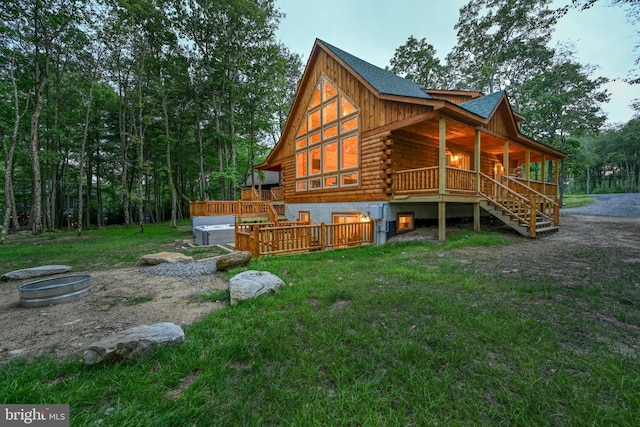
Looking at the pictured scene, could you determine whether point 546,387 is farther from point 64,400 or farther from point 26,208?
point 26,208

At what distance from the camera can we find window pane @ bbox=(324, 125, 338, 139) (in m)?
11.8

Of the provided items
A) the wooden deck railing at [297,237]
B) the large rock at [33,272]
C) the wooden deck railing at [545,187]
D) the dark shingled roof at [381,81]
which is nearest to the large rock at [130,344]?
the wooden deck railing at [297,237]

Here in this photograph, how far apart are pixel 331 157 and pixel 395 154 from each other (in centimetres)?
318

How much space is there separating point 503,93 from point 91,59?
75.5ft

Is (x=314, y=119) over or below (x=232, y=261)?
over

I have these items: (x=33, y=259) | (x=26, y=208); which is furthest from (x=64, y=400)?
(x=26, y=208)

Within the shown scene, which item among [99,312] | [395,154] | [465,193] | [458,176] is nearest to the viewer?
[99,312]

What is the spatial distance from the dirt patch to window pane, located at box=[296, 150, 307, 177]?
367 inches

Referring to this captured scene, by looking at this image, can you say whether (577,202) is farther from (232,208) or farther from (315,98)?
(232,208)

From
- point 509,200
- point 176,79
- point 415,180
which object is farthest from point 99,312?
point 176,79

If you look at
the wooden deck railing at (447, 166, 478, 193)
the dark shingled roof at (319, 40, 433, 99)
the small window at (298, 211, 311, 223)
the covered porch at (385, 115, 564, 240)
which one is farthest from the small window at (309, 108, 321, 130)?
the wooden deck railing at (447, 166, 478, 193)

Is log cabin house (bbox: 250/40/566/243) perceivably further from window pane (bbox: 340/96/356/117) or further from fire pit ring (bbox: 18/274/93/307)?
fire pit ring (bbox: 18/274/93/307)

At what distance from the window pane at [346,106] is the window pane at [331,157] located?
1.41 m

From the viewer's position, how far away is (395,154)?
33.6ft
